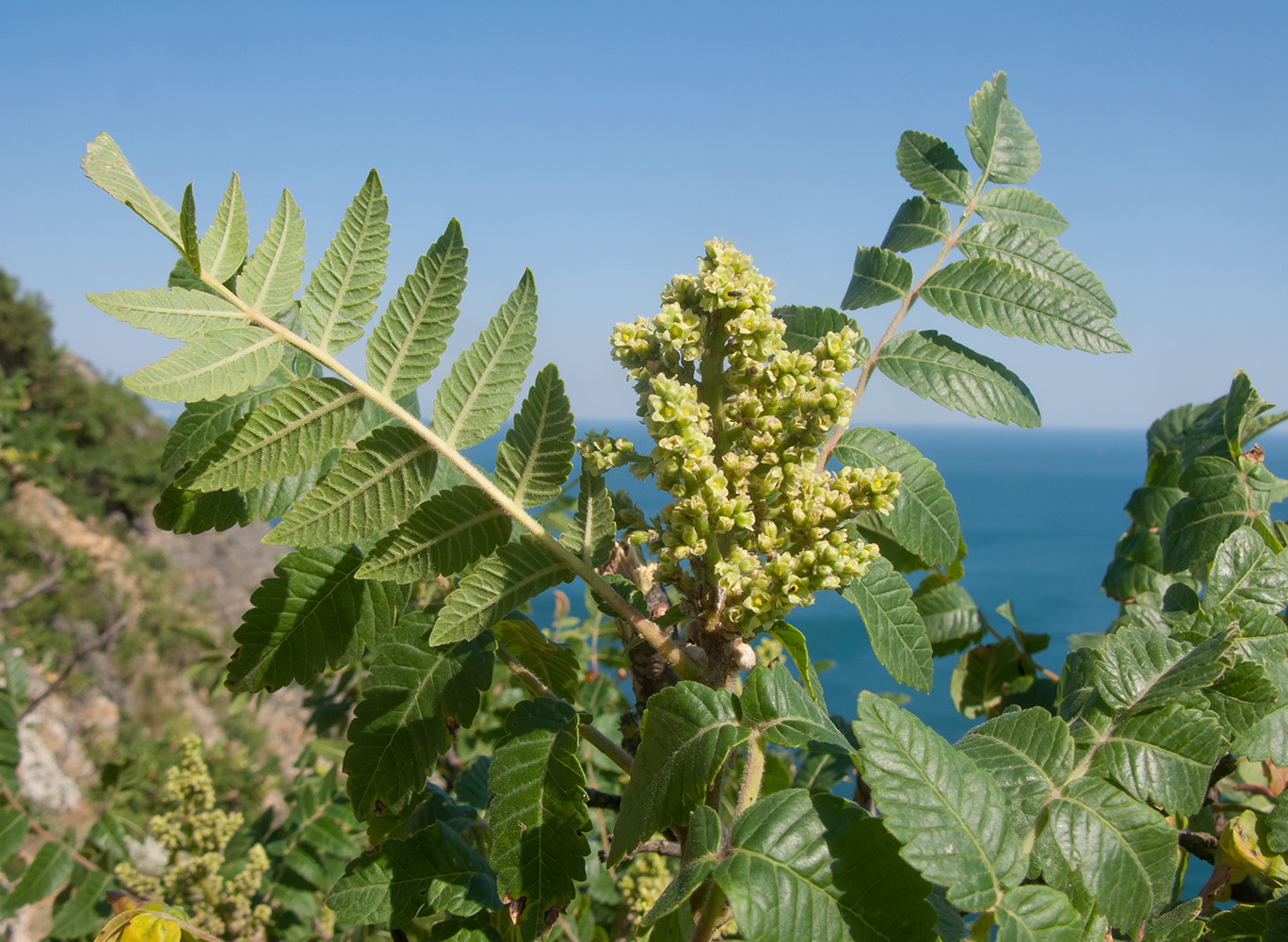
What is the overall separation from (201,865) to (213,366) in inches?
109

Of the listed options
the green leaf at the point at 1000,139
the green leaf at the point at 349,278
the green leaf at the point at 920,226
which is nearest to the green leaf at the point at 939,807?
the green leaf at the point at 349,278

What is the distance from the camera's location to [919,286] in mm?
1557

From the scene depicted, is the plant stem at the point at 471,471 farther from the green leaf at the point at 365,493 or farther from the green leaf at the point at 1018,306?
the green leaf at the point at 1018,306

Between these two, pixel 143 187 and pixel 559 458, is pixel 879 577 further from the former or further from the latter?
pixel 143 187

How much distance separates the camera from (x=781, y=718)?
948mm

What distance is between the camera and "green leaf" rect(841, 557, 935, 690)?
3.98ft

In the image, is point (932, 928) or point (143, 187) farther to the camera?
point (143, 187)

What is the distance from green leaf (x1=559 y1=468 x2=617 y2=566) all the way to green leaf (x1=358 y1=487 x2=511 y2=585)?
10 cm

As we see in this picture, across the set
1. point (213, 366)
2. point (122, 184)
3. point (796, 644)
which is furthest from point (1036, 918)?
point (122, 184)

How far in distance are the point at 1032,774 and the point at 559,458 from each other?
71cm

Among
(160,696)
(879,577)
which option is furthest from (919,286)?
(160,696)

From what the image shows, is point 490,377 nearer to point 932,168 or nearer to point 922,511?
point 922,511

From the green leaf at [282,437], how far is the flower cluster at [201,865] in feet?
7.78

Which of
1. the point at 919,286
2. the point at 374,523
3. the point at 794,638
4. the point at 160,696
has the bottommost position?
the point at 160,696
